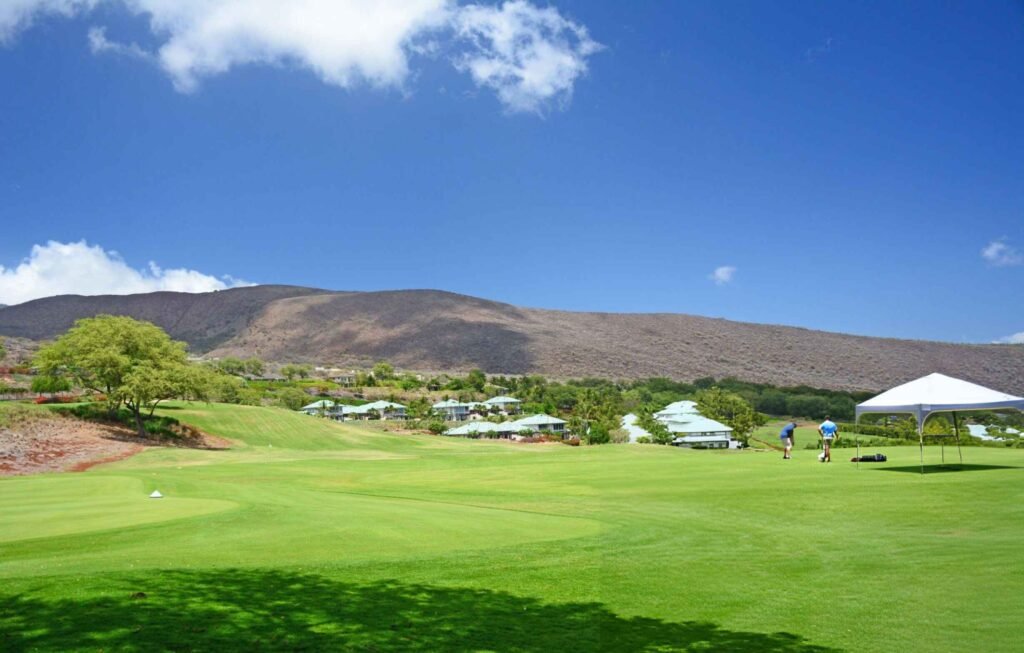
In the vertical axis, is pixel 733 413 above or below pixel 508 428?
above

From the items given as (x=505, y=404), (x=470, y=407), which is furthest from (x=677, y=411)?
(x=470, y=407)

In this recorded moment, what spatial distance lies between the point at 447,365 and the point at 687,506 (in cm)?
14107

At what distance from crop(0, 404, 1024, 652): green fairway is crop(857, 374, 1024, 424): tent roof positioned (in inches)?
81.9

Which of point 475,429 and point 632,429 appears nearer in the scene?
point 632,429

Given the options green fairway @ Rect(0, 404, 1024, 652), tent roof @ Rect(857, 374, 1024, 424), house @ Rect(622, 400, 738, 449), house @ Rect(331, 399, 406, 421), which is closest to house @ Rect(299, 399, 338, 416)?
house @ Rect(331, 399, 406, 421)

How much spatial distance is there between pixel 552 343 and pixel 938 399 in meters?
146

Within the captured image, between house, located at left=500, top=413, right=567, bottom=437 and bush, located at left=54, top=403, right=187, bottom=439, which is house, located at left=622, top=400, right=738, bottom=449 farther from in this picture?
bush, located at left=54, top=403, right=187, bottom=439

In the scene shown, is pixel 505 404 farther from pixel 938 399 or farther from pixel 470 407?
pixel 938 399

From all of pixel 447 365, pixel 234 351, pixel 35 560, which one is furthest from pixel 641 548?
pixel 234 351

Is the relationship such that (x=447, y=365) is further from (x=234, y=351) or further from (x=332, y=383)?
(x=234, y=351)

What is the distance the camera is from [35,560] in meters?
10.4

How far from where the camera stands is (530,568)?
1103 cm

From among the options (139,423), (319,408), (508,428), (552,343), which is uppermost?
(552,343)

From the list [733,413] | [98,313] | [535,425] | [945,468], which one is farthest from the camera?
[98,313]
